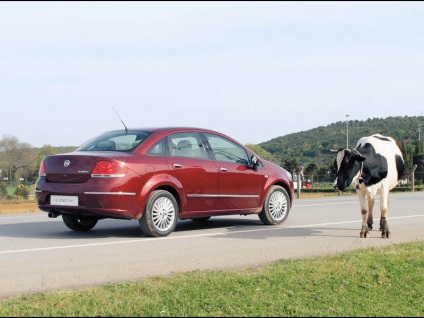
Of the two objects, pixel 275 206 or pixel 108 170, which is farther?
pixel 275 206

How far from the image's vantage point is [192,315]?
530 cm

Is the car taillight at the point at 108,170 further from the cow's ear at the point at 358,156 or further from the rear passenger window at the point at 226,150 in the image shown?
the cow's ear at the point at 358,156

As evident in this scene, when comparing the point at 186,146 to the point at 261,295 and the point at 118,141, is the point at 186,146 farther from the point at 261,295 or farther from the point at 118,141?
the point at 261,295

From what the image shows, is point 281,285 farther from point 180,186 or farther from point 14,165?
point 14,165

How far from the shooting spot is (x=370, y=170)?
1049cm

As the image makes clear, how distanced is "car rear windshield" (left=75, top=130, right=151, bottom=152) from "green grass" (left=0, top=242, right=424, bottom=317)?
4.13 metres

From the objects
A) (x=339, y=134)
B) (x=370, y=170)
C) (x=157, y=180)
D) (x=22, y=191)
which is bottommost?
(x=22, y=191)

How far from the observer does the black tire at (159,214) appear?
10.5 meters

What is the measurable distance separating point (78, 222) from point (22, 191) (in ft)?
68.5

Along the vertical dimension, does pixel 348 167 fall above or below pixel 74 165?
below

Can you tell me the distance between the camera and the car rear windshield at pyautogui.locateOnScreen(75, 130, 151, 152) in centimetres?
1087

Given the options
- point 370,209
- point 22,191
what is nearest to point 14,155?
point 22,191

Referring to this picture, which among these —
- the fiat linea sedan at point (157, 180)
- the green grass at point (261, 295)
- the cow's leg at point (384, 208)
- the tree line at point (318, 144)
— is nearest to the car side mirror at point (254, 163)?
the fiat linea sedan at point (157, 180)

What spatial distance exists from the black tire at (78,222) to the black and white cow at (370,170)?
4479 millimetres
